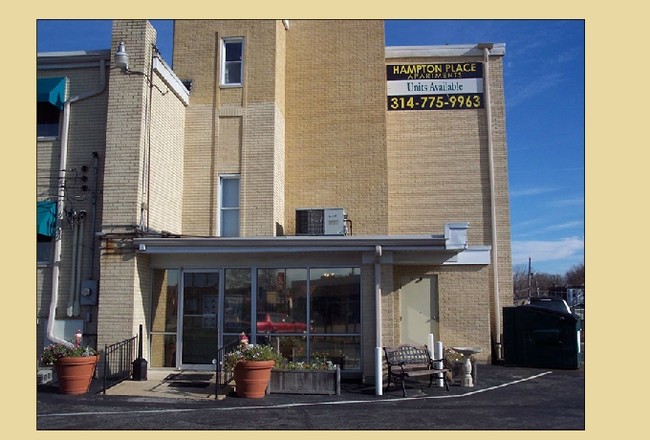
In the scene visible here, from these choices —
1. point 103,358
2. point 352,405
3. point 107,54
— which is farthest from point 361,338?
point 107,54

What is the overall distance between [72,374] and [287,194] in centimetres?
780

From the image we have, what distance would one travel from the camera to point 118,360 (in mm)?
13258

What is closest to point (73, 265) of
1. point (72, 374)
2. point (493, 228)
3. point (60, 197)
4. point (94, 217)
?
point (94, 217)

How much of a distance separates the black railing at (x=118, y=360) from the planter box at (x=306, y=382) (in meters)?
3.42

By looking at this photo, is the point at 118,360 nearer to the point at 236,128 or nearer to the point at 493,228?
the point at 236,128

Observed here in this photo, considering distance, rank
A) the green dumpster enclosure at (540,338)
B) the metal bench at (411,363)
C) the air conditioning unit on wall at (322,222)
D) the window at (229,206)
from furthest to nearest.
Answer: the window at (229,206), the green dumpster enclosure at (540,338), the air conditioning unit on wall at (322,222), the metal bench at (411,363)

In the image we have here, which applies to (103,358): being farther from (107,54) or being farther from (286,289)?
(107,54)

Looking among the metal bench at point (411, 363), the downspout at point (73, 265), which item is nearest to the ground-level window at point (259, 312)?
the metal bench at point (411, 363)

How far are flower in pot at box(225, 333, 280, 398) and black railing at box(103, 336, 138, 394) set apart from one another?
2.78 metres

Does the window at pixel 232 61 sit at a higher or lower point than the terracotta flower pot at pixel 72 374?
higher

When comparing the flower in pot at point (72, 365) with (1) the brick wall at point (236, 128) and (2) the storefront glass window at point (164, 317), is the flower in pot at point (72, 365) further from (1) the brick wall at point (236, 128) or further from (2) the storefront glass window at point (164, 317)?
(1) the brick wall at point (236, 128)

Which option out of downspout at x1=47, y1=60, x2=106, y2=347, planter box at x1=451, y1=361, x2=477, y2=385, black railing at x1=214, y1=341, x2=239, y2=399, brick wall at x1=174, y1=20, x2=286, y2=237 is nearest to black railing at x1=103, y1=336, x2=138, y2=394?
downspout at x1=47, y1=60, x2=106, y2=347

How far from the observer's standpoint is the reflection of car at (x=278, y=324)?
46.3ft

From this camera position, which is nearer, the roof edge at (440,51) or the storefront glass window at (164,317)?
the storefront glass window at (164,317)
